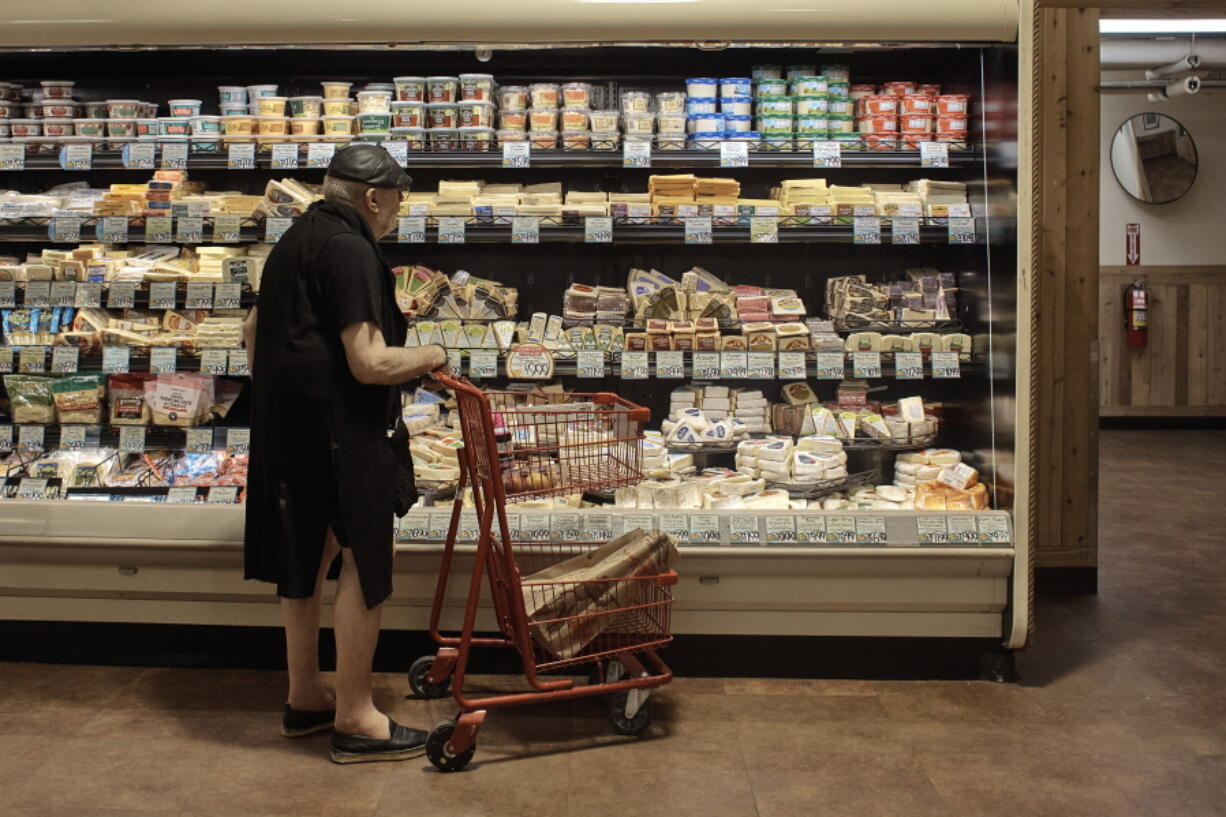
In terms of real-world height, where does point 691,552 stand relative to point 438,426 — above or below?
below

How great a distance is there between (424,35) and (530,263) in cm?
109

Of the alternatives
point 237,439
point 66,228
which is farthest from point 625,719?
point 66,228

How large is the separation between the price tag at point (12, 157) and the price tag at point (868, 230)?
306cm

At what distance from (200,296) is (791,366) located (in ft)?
7.06

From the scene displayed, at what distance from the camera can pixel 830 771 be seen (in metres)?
3.54

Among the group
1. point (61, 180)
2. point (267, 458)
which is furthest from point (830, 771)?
point (61, 180)

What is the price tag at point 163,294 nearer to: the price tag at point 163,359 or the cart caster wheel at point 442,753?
the price tag at point 163,359

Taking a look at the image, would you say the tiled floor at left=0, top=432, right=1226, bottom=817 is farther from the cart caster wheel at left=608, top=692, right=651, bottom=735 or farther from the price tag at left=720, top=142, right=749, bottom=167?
the price tag at left=720, top=142, right=749, bottom=167

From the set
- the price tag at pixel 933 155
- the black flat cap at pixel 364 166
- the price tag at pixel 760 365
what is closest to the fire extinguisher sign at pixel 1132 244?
the price tag at pixel 933 155

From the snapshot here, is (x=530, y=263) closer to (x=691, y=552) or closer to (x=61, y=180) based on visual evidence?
(x=691, y=552)

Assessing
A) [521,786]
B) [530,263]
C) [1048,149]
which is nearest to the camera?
[521,786]

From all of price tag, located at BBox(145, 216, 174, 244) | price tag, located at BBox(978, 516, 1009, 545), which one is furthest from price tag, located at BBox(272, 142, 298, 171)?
price tag, located at BBox(978, 516, 1009, 545)

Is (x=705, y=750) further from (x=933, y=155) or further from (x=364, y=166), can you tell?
(x=933, y=155)

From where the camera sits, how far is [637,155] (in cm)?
443
